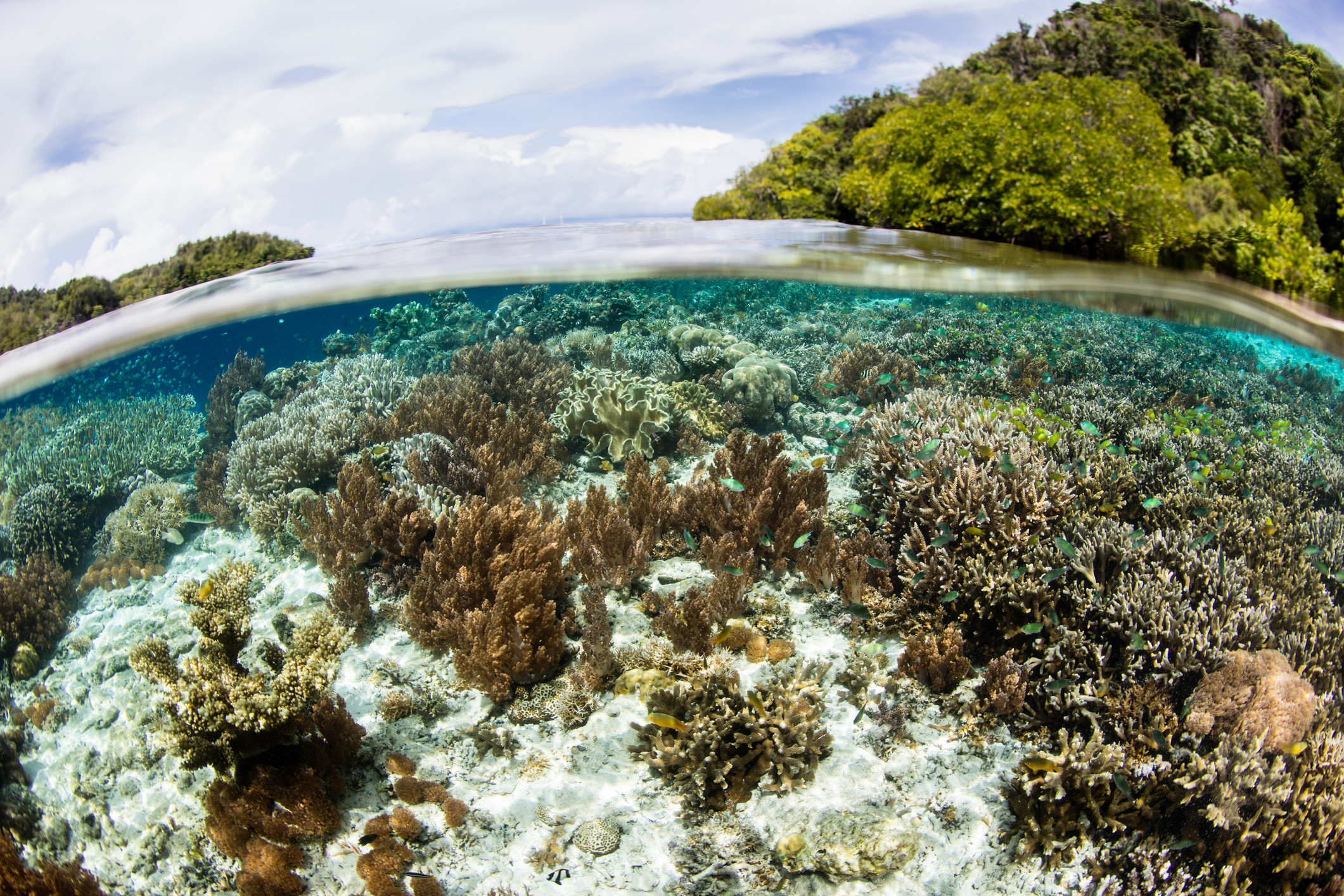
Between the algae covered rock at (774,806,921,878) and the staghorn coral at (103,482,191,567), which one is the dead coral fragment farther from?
the staghorn coral at (103,482,191,567)

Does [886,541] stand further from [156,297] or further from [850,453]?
[156,297]

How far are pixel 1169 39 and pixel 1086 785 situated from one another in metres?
43.4

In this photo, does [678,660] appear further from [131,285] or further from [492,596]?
[131,285]

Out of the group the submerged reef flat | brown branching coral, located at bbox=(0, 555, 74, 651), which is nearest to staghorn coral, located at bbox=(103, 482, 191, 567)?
the submerged reef flat

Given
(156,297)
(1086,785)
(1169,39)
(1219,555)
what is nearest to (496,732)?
(1086,785)

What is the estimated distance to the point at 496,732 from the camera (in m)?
4.20

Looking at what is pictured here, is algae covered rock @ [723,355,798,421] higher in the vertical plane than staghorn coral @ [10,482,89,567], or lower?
higher

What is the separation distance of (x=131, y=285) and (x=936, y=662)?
13046 millimetres

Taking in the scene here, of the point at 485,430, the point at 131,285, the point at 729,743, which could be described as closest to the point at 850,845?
the point at 729,743

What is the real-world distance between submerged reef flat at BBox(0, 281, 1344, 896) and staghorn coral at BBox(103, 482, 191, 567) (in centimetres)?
4

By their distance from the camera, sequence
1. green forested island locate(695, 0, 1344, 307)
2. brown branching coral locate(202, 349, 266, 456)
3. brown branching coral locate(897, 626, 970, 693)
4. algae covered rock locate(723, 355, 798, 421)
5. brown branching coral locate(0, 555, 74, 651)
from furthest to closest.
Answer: green forested island locate(695, 0, 1344, 307) → brown branching coral locate(202, 349, 266, 456) → algae covered rock locate(723, 355, 798, 421) → brown branching coral locate(0, 555, 74, 651) → brown branching coral locate(897, 626, 970, 693)

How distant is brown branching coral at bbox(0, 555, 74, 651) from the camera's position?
19.7 feet

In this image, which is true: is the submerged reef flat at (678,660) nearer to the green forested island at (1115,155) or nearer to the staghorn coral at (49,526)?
the staghorn coral at (49,526)

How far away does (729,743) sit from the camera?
3926 mm
